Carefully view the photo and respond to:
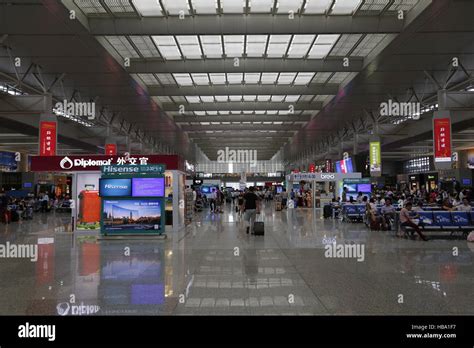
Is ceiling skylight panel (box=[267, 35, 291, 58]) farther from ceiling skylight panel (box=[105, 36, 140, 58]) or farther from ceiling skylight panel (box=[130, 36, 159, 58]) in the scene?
ceiling skylight panel (box=[105, 36, 140, 58])

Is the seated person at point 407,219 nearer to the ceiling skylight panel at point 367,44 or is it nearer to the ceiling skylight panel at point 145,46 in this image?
the ceiling skylight panel at point 367,44

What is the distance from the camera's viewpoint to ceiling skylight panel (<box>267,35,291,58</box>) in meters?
18.5

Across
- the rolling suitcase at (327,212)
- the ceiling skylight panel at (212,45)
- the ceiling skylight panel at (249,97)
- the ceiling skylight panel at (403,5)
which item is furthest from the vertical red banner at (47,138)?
the ceiling skylight panel at (403,5)

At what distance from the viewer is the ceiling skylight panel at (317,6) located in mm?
14992

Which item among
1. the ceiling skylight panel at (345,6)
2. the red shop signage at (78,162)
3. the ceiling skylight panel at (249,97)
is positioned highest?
the ceiling skylight panel at (249,97)

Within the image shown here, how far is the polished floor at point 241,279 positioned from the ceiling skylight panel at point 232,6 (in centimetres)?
838

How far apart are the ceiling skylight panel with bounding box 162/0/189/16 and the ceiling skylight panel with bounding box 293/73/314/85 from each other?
1026 centimetres

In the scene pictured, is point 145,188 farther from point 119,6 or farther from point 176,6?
point 176,6

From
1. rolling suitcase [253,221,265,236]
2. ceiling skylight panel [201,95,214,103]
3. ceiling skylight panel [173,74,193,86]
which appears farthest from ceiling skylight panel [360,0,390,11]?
ceiling skylight panel [201,95,214,103]

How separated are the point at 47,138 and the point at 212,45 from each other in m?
8.48

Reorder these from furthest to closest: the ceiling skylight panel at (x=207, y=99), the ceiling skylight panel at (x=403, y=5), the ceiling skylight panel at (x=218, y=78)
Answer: the ceiling skylight panel at (x=207, y=99) < the ceiling skylight panel at (x=218, y=78) < the ceiling skylight panel at (x=403, y=5)

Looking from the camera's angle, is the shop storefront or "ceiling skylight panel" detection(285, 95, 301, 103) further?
"ceiling skylight panel" detection(285, 95, 301, 103)


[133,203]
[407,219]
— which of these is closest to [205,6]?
[133,203]
